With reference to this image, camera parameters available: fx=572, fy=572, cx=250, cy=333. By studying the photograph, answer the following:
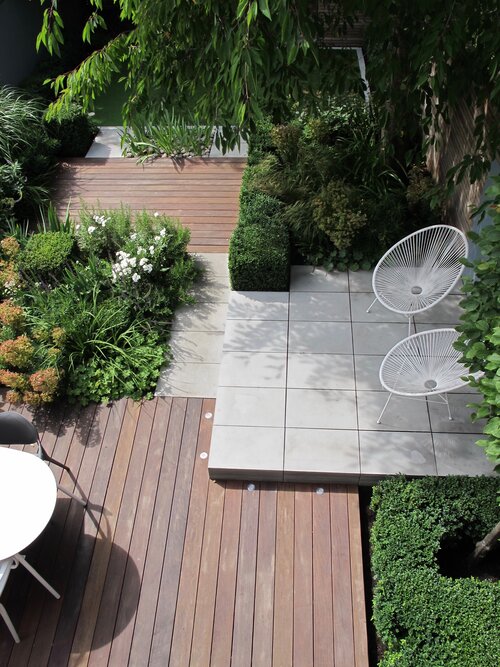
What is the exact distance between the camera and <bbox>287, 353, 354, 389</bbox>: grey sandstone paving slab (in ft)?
12.9

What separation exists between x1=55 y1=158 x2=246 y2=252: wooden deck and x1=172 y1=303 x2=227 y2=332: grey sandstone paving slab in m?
0.89

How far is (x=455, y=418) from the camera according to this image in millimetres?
3678

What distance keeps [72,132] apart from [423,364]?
504 cm

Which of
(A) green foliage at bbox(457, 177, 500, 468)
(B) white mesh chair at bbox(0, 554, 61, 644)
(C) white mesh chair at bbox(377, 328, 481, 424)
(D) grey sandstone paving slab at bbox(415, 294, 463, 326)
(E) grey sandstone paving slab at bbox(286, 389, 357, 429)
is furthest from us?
(D) grey sandstone paving slab at bbox(415, 294, 463, 326)

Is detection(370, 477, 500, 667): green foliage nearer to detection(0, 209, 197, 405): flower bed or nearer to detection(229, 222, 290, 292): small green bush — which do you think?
detection(229, 222, 290, 292): small green bush

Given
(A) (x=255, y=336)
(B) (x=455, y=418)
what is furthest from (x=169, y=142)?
(B) (x=455, y=418)

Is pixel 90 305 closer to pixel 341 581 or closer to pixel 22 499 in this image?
pixel 22 499

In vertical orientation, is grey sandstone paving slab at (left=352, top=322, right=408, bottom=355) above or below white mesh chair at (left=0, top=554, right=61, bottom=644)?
above

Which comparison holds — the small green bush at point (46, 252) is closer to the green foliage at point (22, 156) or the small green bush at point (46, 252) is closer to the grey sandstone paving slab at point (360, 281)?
the green foliage at point (22, 156)

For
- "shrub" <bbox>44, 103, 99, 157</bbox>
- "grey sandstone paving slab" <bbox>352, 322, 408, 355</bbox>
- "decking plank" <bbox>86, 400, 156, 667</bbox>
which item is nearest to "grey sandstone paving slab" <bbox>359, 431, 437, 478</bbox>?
"grey sandstone paving slab" <bbox>352, 322, 408, 355</bbox>

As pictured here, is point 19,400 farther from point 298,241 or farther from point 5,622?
point 298,241

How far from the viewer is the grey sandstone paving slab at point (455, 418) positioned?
3.63 meters

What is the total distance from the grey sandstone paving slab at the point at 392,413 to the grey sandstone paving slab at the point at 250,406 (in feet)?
1.76

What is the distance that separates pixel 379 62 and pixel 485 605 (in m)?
3.35
